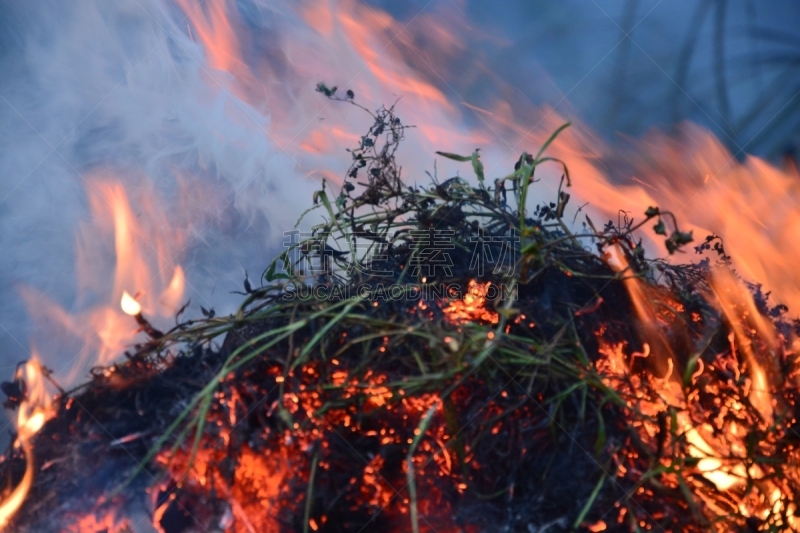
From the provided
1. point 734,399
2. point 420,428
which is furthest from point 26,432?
point 734,399

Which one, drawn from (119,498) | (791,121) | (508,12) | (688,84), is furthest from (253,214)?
(791,121)

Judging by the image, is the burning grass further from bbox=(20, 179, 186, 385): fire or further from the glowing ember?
bbox=(20, 179, 186, 385): fire

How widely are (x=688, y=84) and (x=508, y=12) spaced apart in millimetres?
386

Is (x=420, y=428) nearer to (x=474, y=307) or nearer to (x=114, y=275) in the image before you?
(x=474, y=307)

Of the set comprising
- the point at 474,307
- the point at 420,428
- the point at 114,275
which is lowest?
the point at 420,428

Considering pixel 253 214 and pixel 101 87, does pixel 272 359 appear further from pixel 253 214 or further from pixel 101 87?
pixel 101 87

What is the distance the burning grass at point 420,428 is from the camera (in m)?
0.43

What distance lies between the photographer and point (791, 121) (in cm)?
109

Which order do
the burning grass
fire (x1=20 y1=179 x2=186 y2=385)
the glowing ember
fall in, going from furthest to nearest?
fire (x1=20 y1=179 x2=186 y2=385) → the glowing ember → the burning grass

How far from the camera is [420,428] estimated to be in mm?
427

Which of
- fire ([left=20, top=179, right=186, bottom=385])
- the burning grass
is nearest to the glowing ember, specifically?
the burning grass

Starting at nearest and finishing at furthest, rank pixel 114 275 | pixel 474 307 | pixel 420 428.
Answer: pixel 420 428
pixel 474 307
pixel 114 275

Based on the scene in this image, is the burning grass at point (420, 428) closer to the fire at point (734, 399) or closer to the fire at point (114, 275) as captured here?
the fire at point (734, 399)

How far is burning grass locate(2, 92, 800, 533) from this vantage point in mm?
433
